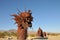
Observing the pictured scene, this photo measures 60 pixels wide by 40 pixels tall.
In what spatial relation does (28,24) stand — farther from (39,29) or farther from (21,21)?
(39,29)

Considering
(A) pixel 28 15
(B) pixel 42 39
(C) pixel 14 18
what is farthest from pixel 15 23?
(B) pixel 42 39

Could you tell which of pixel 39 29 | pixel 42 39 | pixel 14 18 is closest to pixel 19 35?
pixel 14 18

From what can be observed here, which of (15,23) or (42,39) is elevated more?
(15,23)

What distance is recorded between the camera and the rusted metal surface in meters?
12.0

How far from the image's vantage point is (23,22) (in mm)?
12211

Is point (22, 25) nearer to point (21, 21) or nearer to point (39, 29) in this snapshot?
point (21, 21)

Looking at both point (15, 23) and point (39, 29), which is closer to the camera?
point (15, 23)

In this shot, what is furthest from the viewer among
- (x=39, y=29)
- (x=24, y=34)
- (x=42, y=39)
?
(x=39, y=29)

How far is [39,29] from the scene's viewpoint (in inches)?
725

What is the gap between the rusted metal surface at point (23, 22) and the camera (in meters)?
12.0

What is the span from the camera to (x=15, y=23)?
12.4m

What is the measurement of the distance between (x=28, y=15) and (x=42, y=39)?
5.02 meters

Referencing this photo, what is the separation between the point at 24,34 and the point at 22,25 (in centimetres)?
63

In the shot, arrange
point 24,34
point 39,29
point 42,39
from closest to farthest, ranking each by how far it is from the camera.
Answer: point 24,34 → point 42,39 → point 39,29
